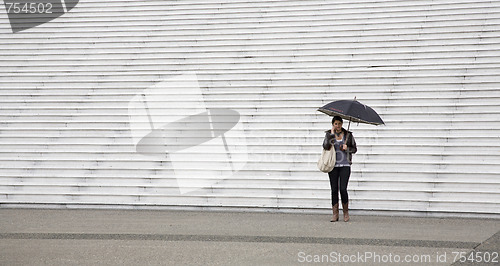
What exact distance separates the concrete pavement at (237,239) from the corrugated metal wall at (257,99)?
96 cm

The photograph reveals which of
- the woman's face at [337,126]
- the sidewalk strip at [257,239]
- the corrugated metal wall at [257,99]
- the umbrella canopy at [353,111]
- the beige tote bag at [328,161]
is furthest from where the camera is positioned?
the corrugated metal wall at [257,99]

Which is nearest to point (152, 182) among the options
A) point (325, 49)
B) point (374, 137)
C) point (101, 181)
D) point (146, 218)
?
point (101, 181)

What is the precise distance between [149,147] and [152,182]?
0.96m

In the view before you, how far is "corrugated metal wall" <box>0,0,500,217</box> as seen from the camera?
10.8 m

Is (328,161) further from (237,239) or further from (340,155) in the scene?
(237,239)

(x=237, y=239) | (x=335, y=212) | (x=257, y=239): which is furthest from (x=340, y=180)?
(x=237, y=239)

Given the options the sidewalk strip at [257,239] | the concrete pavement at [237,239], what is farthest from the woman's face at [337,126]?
the sidewalk strip at [257,239]

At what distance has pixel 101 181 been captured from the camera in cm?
1149

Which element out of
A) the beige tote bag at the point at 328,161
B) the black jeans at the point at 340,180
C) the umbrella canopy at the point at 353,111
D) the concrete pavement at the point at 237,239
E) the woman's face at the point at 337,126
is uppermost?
the umbrella canopy at the point at 353,111

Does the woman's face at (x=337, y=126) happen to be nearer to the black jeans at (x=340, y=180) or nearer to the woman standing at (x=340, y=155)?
the woman standing at (x=340, y=155)

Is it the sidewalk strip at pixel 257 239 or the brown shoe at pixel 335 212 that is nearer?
the sidewalk strip at pixel 257 239

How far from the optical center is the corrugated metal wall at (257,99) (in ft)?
35.3

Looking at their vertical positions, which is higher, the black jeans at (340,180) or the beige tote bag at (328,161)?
the beige tote bag at (328,161)

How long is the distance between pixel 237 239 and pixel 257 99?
529 cm
